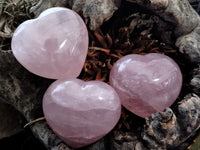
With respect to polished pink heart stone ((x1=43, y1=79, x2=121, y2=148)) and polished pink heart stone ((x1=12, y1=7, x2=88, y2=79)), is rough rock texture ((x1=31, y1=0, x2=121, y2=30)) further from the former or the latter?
polished pink heart stone ((x1=43, y1=79, x2=121, y2=148))

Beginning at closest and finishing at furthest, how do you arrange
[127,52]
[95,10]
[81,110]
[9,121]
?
[81,110] < [95,10] < [127,52] < [9,121]

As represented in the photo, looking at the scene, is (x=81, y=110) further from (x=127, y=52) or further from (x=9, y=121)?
(x=9, y=121)

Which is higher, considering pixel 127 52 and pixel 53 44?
pixel 53 44

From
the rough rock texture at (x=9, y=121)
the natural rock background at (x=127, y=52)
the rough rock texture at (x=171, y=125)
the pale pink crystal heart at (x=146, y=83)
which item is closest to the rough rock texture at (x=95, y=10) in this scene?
the natural rock background at (x=127, y=52)

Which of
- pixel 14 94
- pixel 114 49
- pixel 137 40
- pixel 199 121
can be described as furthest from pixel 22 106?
pixel 199 121

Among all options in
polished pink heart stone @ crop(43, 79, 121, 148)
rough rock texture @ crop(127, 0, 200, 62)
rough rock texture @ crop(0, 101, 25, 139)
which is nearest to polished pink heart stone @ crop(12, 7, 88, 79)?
polished pink heart stone @ crop(43, 79, 121, 148)

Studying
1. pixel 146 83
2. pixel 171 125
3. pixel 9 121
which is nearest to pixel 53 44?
pixel 146 83
